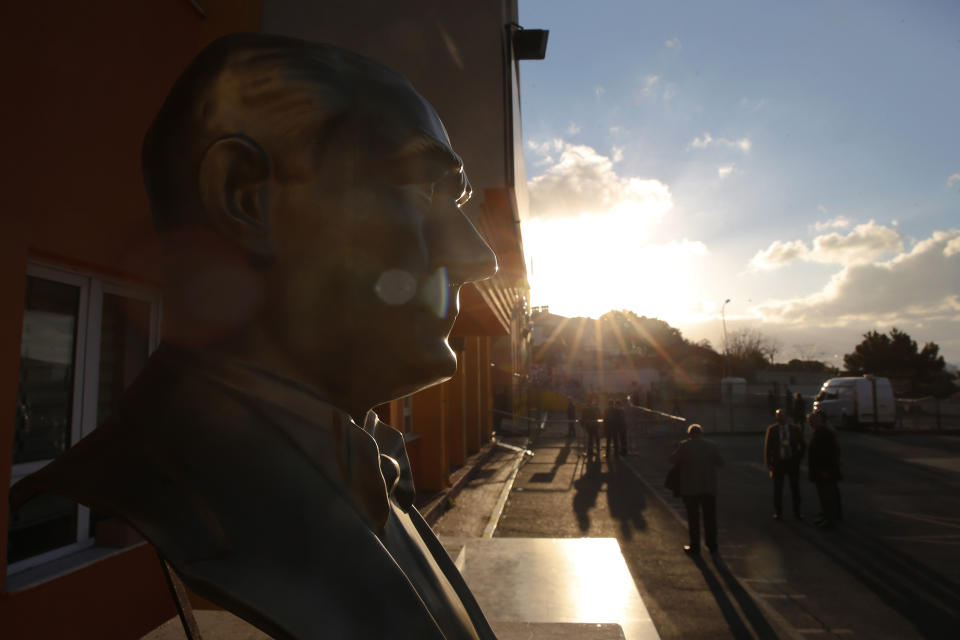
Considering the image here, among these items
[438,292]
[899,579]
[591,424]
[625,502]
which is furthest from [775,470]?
[438,292]

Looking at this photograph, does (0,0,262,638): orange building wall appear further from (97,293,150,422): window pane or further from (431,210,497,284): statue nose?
(431,210,497,284): statue nose

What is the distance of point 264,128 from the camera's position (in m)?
1.04

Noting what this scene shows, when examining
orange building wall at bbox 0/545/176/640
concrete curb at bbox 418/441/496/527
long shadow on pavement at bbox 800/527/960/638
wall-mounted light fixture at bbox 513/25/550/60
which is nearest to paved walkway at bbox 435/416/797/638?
concrete curb at bbox 418/441/496/527

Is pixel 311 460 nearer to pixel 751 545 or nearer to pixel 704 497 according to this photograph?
pixel 704 497

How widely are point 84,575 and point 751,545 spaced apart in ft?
24.7

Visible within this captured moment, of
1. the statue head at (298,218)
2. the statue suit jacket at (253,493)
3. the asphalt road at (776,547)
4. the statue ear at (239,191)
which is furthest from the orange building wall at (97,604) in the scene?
the asphalt road at (776,547)

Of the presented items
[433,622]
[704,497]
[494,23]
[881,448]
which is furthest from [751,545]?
[881,448]

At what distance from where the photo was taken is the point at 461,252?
1167mm

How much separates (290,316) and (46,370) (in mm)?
3347

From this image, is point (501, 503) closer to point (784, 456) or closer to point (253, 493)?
point (784, 456)

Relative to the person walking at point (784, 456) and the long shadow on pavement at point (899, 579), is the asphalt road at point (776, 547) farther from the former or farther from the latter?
the person walking at point (784, 456)

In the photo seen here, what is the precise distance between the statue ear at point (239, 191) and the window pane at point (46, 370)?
300 cm

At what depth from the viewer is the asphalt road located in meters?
5.08

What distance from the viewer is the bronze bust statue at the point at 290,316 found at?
928 millimetres
